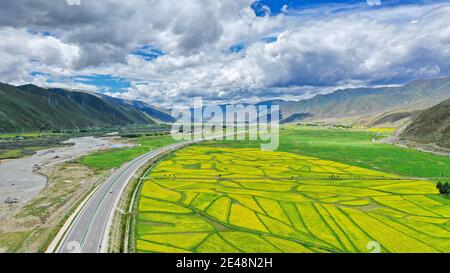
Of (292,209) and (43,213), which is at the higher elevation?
(292,209)

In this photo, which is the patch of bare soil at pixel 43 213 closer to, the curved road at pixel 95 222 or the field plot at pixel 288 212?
the curved road at pixel 95 222

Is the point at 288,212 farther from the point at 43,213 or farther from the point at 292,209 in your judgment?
the point at 43,213

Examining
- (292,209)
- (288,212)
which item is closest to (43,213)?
(288,212)

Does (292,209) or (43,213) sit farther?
(43,213)

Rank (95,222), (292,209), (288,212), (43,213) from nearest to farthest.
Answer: (95,222), (288,212), (292,209), (43,213)

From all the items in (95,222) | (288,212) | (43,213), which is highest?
(95,222)
